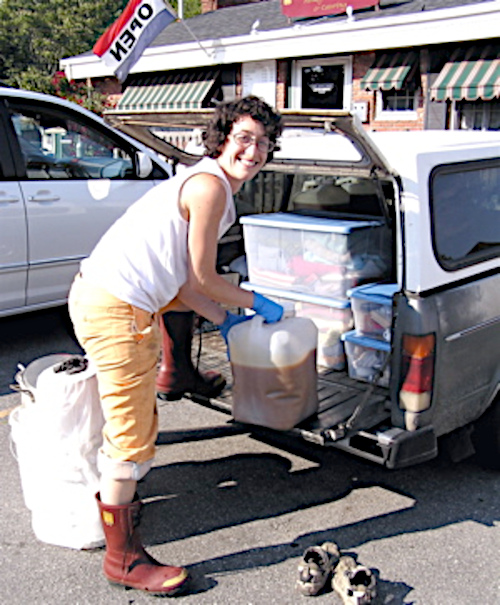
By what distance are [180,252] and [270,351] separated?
0.63 m

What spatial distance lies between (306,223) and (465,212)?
828 mm

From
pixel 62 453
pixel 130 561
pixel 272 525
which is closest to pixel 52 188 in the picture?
pixel 62 453

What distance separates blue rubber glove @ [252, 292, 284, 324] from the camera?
10.1 ft

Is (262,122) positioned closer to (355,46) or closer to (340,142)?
(340,142)

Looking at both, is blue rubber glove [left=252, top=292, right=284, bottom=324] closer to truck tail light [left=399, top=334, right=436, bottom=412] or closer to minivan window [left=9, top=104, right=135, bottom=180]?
truck tail light [left=399, top=334, right=436, bottom=412]

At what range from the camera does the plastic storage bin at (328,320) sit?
372cm

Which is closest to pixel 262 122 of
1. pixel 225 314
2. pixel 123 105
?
pixel 225 314

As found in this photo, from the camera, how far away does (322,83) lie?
16.0 metres

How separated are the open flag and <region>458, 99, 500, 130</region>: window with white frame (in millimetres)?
6038

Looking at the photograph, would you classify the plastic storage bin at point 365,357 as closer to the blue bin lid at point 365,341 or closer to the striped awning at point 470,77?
the blue bin lid at point 365,341

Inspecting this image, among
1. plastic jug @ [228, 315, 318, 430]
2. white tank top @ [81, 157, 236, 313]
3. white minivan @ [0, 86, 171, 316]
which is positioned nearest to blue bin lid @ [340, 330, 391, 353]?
plastic jug @ [228, 315, 318, 430]

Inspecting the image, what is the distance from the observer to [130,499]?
9.29 ft

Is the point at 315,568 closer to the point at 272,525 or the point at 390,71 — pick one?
the point at 272,525

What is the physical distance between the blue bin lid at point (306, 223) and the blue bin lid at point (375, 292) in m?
0.30
